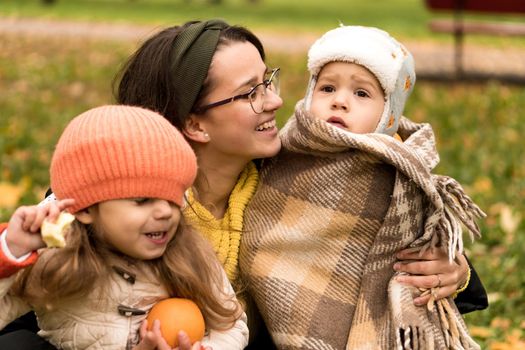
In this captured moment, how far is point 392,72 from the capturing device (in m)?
2.83

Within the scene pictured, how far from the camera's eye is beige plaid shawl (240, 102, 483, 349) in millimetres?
2725

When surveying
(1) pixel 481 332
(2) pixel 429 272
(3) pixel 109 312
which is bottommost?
(1) pixel 481 332

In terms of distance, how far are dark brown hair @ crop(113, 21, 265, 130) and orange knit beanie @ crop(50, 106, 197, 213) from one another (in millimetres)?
485

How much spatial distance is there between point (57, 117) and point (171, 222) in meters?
4.85

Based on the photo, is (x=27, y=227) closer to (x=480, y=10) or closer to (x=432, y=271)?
(x=432, y=271)

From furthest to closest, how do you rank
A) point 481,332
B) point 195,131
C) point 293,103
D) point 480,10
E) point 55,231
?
point 480,10 → point 293,103 → point 481,332 → point 195,131 → point 55,231

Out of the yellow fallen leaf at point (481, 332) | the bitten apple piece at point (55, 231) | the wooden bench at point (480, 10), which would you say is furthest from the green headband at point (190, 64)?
the wooden bench at point (480, 10)

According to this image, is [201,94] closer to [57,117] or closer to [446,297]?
[446,297]

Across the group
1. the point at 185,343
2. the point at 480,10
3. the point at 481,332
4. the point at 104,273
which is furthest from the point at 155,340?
the point at 480,10

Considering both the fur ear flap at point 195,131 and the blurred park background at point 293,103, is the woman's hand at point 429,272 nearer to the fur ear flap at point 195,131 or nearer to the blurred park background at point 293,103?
the fur ear flap at point 195,131

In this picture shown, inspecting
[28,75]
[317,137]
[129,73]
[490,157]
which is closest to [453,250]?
[317,137]

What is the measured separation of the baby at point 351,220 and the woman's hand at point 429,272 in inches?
0.9

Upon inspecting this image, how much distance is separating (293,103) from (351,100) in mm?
5091

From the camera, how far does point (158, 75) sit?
287 centimetres
